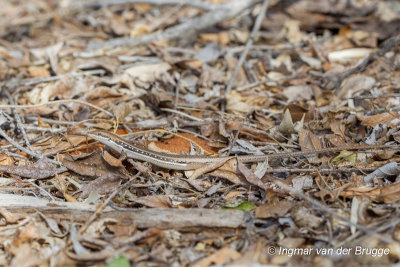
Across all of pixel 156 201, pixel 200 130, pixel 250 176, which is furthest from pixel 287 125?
pixel 156 201

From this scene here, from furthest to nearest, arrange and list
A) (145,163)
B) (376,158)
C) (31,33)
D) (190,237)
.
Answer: (31,33), (145,163), (376,158), (190,237)

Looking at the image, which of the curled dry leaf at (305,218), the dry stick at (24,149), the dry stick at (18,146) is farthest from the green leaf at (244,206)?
the dry stick at (18,146)

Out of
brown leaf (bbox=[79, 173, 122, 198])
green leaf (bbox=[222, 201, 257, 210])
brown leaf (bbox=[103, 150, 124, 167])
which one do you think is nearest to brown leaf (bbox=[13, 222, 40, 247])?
brown leaf (bbox=[79, 173, 122, 198])

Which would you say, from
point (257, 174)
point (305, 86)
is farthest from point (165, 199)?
point (305, 86)

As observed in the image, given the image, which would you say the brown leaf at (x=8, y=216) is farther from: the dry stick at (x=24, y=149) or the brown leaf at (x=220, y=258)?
the brown leaf at (x=220, y=258)

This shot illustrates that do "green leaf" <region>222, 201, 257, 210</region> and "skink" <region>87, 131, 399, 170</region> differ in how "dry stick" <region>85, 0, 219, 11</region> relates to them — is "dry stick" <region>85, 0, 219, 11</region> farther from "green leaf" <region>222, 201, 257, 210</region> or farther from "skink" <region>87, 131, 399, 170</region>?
"green leaf" <region>222, 201, 257, 210</region>

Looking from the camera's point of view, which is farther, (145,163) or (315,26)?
(315,26)

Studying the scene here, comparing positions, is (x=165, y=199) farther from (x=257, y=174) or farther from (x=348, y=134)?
(x=348, y=134)
